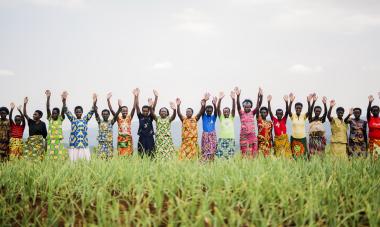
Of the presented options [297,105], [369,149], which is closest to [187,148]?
[297,105]

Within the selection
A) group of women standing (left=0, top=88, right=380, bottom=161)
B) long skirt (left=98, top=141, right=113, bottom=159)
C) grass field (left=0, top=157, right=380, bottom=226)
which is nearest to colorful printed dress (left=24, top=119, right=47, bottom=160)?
group of women standing (left=0, top=88, right=380, bottom=161)

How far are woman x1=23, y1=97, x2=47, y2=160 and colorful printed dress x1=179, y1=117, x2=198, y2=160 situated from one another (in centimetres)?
405

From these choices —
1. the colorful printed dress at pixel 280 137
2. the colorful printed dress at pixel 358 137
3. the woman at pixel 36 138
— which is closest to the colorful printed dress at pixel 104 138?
the woman at pixel 36 138

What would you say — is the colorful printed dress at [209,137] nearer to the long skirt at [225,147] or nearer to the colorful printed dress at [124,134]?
the long skirt at [225,147]

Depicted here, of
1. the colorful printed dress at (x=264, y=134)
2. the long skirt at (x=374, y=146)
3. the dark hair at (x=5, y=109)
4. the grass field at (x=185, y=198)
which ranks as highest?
the dark hair at (x=5, y=109)

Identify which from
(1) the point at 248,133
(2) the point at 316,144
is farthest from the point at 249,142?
(2) the point at 316,144

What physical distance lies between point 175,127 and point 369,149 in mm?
167391

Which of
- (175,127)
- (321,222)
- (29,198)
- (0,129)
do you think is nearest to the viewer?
(321,222)

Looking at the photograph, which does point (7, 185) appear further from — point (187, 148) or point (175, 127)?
point (175, 127)

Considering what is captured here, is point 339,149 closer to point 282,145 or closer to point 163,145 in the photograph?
point 282,145

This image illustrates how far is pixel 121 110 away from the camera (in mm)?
10805

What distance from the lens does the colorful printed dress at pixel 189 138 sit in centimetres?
1076

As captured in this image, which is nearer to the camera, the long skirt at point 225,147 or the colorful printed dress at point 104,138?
the long skirt at point 225,147

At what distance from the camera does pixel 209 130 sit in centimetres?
1077
